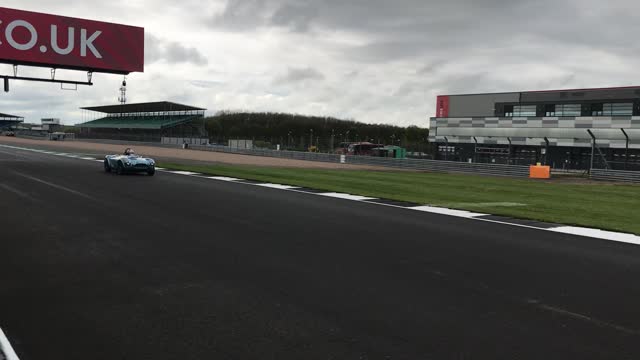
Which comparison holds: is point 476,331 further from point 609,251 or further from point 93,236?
point 93,236

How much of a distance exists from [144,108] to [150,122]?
9.18ft

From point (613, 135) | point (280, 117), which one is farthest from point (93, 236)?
point (280, 117)

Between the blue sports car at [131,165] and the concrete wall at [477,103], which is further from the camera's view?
the concrete wall at [477,103]

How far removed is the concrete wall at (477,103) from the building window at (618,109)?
29.2ft

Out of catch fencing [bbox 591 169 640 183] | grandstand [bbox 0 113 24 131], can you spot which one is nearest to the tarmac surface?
catch fencing [bbox 591 169 640 183]

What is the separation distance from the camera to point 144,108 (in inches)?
3642

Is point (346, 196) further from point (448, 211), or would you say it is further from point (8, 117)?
point (8, 117)

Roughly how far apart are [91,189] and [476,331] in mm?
14177

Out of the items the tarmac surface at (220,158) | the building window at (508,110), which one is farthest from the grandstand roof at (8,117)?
the building window at (508,110)

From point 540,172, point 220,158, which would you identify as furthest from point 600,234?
point 220,158

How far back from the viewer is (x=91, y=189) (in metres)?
16.2

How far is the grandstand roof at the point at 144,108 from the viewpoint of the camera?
83.1m

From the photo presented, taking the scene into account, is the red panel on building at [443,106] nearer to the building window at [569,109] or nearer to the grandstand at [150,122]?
the building window at [569,109]

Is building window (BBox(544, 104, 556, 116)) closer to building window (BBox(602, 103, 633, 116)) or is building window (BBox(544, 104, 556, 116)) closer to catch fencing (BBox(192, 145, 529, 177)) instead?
building window (BBox(602, 103, 633, 116))
